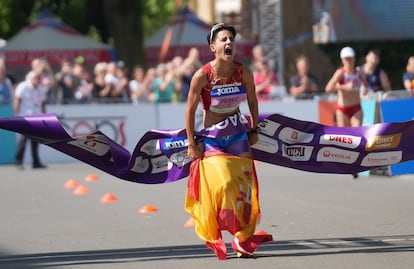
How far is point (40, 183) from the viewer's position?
18.9m

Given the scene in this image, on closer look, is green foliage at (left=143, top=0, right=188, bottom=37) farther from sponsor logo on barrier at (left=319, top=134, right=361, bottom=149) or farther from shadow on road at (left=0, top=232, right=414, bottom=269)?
shadow on road at (left=0, top=232, right=414, bottom=269)

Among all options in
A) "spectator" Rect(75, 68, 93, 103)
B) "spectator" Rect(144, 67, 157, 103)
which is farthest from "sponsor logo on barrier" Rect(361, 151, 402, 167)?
"spectator" Rect(144, 67, 157, 103)

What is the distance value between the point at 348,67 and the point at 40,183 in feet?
17.3

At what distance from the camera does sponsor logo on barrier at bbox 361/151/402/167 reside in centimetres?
1137

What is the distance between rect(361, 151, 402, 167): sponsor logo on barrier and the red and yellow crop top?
5.88 ft

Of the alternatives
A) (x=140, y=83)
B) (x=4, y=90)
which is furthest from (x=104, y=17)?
(x=4, y=90)

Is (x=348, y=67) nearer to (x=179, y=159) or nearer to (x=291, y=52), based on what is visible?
(x=179, y=159)

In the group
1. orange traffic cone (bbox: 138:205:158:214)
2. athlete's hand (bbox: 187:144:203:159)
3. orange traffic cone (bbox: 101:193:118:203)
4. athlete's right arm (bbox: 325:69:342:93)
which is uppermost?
athlete's right arm (bbox: 325:69:342:93)

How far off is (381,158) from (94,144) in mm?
2727

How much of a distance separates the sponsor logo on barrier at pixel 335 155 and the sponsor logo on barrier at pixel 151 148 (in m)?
1.53

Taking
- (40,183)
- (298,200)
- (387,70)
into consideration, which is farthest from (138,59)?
(298,200)

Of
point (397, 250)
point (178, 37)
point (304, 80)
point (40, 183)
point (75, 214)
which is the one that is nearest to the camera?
point (397, 250)

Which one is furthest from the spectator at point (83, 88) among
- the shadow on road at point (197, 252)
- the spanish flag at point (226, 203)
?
the spanish flag at point (226, 203)

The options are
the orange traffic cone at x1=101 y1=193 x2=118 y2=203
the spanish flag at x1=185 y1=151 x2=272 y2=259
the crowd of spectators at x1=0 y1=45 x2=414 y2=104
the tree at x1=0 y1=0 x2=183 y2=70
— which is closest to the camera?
the spanish flag at x1=185 y1=151 x2=272 y2=259
